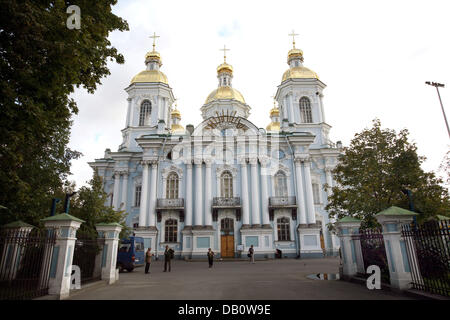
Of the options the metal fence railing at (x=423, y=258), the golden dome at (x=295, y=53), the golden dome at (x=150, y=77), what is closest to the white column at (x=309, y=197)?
the golden dome at (x=295, y=53)

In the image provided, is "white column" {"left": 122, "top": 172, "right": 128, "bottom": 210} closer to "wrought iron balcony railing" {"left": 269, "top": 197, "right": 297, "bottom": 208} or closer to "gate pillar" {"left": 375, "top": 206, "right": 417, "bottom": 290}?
"wrought iron balcony railing" {"left": 269, "top": 197, "right": 297, "bottom": 208}

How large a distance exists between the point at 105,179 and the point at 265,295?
25.5 m

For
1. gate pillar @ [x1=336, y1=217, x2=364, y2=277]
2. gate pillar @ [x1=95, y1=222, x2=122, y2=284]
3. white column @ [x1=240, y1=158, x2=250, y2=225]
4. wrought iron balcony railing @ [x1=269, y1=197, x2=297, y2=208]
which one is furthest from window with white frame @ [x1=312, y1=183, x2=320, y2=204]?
gate pillar @ [x1=95, y1=222, x2=122, y2=284]

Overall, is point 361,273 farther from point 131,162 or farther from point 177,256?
point 131,162

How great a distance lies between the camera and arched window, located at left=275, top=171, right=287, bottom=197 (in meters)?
26.0

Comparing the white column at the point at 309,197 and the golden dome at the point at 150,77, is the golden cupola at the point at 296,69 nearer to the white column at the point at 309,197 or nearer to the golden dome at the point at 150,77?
the white column at the point at 309,197

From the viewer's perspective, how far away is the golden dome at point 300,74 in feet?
103

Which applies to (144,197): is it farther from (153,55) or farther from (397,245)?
(397,245)

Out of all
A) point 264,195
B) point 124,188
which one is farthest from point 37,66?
point 124,188

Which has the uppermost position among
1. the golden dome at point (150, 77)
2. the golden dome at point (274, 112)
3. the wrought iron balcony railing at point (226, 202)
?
the golden dome at point (150, 77)

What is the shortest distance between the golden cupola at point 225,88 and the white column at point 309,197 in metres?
12.3

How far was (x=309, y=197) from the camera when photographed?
984 inches

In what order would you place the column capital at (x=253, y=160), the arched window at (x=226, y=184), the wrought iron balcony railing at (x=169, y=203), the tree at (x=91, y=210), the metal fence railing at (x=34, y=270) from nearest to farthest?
the metal fence railing at (x=34, y=270)
the tree at (x=91, y=210)
the wrought iron balcony railing at (x=169, y=203)
the column capital at (x=253, y=160)
the arched window at (x=226, y=184)
